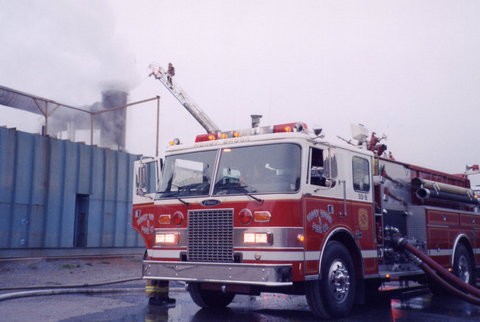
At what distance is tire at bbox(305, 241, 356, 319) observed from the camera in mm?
7141

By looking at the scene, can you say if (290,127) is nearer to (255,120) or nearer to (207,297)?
(255,120)

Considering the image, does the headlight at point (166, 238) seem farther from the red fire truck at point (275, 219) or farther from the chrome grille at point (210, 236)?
the chrome grille at point (210, 236)

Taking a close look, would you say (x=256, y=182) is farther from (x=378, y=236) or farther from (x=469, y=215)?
(x=469, y=215)

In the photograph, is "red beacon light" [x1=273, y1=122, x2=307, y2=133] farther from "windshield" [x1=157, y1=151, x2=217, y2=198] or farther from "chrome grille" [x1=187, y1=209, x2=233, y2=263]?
"chrome grille" [x1=187, y1=209, x2=233, y2=263]

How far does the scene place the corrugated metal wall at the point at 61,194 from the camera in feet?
49.0

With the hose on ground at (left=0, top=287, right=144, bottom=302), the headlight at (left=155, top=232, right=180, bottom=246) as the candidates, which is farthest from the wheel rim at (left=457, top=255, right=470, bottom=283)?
the hose on ground at (left=0, top=287, right=144, bottom=302)

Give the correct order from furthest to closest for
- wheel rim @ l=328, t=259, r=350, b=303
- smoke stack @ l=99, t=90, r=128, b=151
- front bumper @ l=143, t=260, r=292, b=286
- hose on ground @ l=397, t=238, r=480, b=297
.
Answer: smoke stack @ l=99, t=90, r=128, b=151, hose on ground @ l=397, t=238, r=480, b=297, wheel rim @ l=328, t=259, r=350, b=303, front bumper @ l=143, t=260, r=292, b=286

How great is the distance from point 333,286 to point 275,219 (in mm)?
1402

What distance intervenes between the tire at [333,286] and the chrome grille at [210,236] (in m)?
1.25

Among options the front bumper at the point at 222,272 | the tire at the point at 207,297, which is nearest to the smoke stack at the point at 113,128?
the tire at the point at 207,297

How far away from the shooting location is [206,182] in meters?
7.71

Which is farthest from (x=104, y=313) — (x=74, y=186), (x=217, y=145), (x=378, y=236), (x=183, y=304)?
(x=74, y=186)

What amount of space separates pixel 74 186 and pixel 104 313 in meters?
9.66

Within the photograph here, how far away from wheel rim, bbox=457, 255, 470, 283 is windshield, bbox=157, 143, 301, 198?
558 cm
